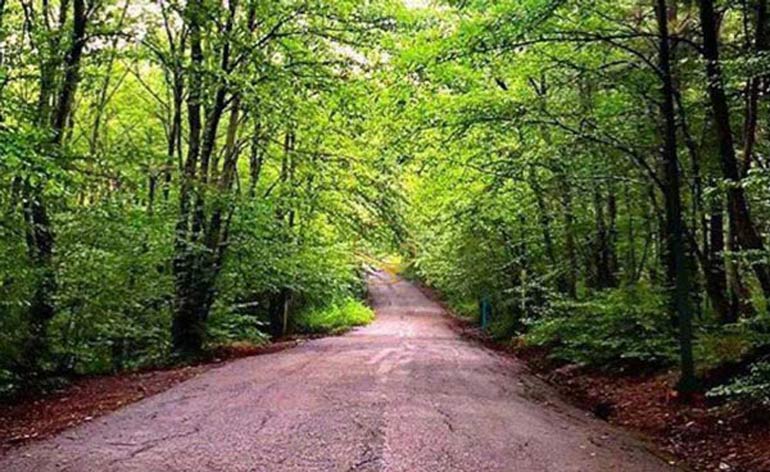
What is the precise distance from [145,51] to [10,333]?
230 inches

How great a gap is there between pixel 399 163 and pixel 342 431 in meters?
8.25

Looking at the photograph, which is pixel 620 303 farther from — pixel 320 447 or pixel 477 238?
pixel 477 238

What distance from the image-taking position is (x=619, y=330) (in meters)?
11.2

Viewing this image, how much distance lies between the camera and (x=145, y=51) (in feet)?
39.8

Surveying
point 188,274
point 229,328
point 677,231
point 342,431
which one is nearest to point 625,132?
point 677,231

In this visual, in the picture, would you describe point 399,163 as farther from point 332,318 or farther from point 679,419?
point 332,318

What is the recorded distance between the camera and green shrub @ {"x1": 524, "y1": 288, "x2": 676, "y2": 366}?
Answer: 33.6 feet

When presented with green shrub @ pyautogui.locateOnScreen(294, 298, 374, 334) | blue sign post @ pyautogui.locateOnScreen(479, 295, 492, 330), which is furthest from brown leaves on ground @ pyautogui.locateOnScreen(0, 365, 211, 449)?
blue sign post @ pyautogui.locateOnScreen(479, 295, 492, 330)

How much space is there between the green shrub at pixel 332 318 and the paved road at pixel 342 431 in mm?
15314

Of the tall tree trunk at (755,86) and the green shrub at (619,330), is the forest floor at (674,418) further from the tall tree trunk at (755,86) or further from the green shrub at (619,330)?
the tall tree trunk at (755,86)

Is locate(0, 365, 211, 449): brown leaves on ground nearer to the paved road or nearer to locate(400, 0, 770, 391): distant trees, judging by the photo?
the paved road

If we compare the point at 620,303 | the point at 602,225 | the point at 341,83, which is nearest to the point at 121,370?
the point at 341,83

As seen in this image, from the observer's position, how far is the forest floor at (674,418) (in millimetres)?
6230

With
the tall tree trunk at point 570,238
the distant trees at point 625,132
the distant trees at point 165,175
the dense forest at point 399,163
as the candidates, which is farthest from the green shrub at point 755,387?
the tall tree trunk at point 570,238
